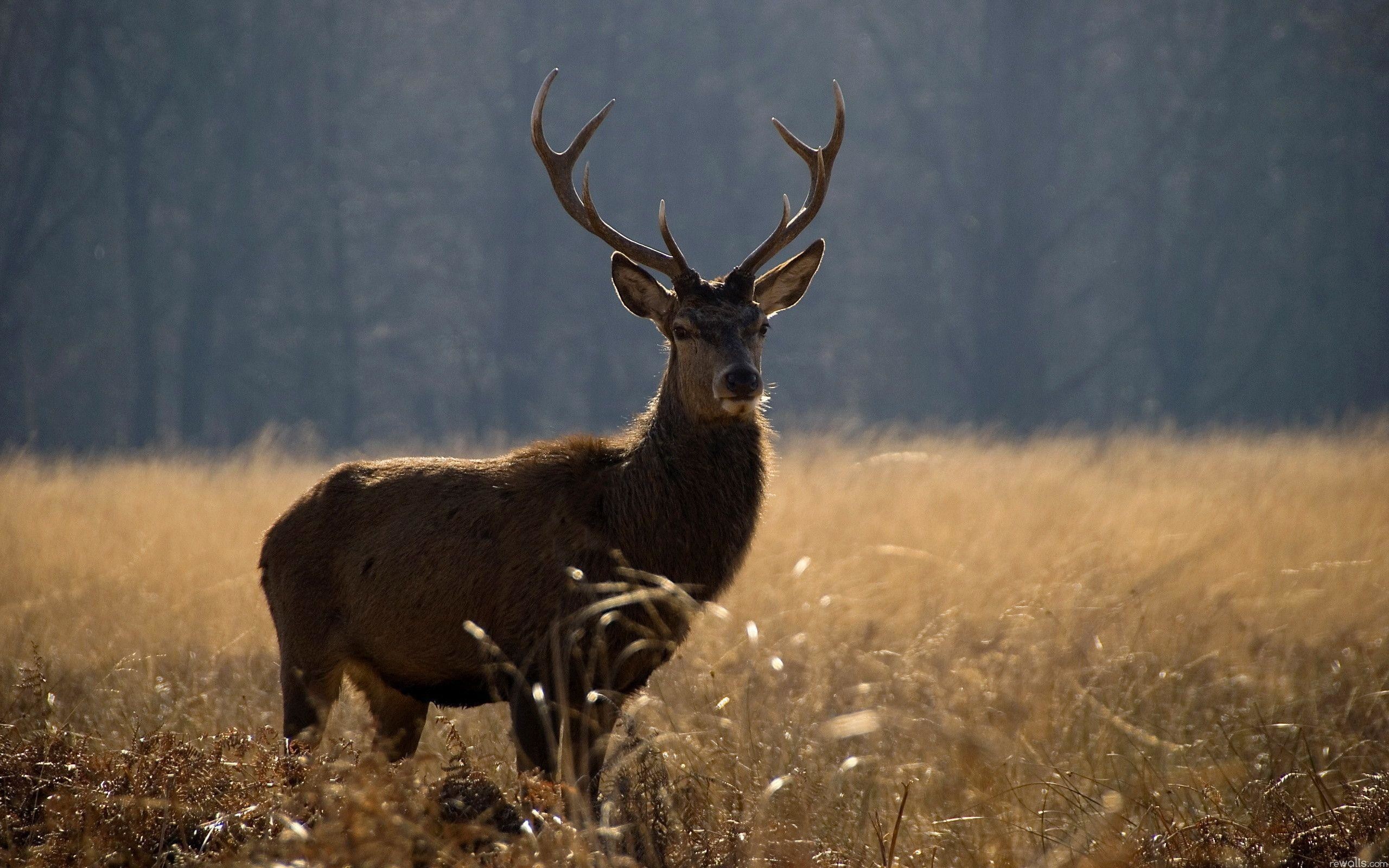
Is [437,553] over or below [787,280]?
below

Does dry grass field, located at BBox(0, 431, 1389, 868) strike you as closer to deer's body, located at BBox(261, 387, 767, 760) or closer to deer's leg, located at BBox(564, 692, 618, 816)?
deer's leg, located at BBox(564, 692, 618, 816)

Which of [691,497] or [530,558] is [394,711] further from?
[691,497]

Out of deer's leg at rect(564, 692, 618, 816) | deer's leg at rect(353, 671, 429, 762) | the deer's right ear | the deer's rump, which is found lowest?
deer's leg at rect(353, 671, 429, 762)

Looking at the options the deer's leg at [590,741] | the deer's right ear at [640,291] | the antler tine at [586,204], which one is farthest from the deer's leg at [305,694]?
the antler tine at [586,204]

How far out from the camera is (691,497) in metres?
4.87

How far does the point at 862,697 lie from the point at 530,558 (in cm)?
179

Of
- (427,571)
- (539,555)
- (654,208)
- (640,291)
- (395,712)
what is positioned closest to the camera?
(539,555)

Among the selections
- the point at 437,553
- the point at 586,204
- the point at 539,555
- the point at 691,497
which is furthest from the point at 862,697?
the point at 586,204

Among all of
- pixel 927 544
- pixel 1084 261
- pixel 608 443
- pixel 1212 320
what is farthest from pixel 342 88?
pixel 608 443

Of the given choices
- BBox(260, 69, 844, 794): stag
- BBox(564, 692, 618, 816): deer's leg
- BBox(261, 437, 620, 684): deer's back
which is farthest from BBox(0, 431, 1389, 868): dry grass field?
BBox(261, 437, 620, 684): deer's back

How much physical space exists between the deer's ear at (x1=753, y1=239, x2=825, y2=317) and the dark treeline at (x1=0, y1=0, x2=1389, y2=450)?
22575mm

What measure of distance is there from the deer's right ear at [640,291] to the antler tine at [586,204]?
0.05 metres

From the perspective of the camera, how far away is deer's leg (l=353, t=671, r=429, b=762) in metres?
5.06

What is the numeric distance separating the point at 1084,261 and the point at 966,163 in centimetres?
662
